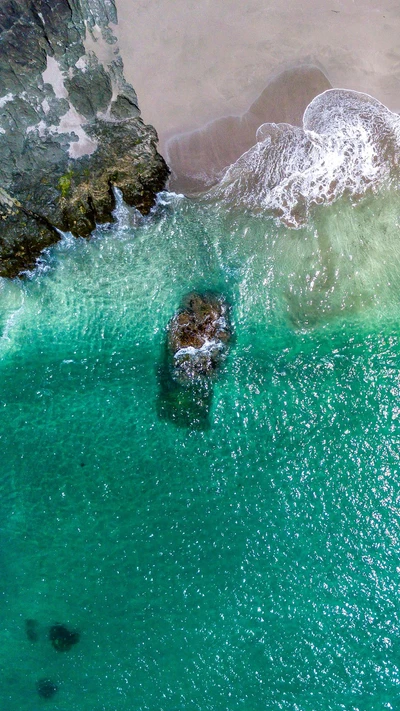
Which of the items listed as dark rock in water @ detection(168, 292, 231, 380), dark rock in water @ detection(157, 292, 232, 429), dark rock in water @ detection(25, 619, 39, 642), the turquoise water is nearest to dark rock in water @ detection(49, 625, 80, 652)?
the turquoise water

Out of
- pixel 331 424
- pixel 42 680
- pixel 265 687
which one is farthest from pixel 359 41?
pixel 42 680

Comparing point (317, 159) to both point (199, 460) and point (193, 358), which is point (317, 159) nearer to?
point (193, 358)

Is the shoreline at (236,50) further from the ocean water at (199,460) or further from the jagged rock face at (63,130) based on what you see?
the ocean water at (199,460)

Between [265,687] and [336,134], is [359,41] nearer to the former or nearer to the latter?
[336,134]

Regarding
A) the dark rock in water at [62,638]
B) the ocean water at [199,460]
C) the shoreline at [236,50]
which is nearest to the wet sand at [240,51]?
the shoreline at [236,50]

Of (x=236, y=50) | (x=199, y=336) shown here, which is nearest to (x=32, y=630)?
(x=199, y=336)

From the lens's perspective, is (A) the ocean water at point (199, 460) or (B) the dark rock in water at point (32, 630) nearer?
(A) the ocean water at point (199, 460)
